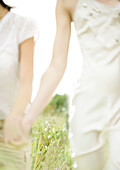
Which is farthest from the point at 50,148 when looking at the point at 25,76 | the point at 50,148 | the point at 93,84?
the point at 93,84

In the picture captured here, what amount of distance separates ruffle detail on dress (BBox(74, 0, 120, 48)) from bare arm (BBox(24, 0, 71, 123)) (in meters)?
0.09

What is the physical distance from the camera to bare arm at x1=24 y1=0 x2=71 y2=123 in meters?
1.93

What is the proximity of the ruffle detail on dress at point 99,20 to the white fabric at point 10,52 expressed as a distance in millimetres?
291

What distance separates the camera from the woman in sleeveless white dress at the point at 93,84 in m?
1.75

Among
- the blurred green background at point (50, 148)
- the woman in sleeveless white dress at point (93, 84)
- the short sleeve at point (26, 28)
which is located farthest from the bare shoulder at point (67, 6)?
the blurred green background at point (50, 148)

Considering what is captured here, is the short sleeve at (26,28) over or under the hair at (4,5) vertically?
under

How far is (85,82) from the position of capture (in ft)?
6.03

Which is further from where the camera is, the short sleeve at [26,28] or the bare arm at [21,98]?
the short sleeve at [26,28]

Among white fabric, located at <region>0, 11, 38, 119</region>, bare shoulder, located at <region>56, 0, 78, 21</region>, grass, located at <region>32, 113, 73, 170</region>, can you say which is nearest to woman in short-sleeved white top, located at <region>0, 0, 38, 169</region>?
white fabric, located at <region>0, 11, 38, 119</region>

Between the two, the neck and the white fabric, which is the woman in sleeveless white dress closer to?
the white fabric

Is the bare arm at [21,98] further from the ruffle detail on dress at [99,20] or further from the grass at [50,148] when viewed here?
the grass at [50,148]

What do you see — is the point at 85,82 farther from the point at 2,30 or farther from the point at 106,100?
the point at 2,30

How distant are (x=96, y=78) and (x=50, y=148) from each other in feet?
6.66

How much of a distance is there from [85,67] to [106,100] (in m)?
0.20
